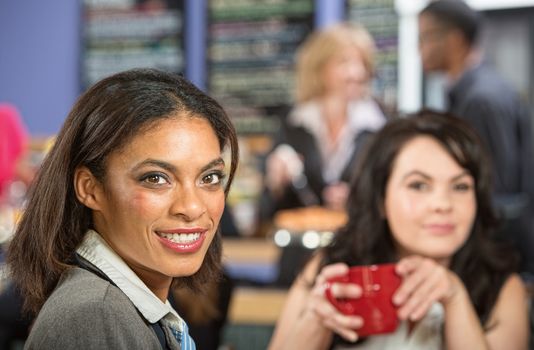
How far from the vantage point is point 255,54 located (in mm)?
5969

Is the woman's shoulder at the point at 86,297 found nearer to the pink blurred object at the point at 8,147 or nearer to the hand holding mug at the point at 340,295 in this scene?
the hand holding mug at the point at 340,295

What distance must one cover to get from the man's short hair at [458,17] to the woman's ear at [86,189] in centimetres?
297

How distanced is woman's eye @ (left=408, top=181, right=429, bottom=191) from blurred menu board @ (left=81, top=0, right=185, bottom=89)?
4.40m

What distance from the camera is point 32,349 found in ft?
3.09

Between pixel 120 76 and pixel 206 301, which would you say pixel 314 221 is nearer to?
pixel 206 301

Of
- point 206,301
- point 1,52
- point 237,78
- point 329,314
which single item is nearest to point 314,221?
point 206,301

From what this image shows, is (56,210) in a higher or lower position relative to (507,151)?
higher

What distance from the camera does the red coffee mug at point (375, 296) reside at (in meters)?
1.56

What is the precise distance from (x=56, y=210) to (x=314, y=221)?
2.16m

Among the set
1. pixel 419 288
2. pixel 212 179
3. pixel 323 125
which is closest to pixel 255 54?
pixel 323 125

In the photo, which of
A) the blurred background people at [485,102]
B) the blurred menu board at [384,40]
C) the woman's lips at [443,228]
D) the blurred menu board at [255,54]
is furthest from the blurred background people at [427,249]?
the blurred menu board at [255,54]

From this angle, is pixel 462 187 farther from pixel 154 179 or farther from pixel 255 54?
pixel 255 54

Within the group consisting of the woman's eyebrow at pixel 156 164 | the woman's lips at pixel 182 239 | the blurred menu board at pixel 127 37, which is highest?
the blurred menu board at pixel 127 37

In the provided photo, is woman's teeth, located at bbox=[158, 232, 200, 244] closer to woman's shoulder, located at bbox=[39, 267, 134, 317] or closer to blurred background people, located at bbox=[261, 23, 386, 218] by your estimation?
woman's shoulder, located at bbox=[39, 267, 134, 317]
